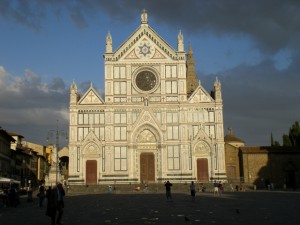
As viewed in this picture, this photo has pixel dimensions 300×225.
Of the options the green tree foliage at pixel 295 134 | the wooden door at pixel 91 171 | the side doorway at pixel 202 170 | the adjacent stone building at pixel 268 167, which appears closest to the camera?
the side doorway at pixel 202 170

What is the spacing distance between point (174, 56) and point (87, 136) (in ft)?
51.5

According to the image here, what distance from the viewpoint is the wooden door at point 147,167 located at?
5759cm

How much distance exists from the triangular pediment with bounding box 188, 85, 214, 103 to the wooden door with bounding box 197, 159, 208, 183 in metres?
7.88

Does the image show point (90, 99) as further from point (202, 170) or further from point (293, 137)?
point (293, 137)

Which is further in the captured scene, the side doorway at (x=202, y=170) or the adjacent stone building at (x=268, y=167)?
the adjacent stone building at (x=268, y=167)

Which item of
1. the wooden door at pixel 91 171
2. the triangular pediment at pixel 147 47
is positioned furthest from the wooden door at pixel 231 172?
the wooden door at pixel 91 171

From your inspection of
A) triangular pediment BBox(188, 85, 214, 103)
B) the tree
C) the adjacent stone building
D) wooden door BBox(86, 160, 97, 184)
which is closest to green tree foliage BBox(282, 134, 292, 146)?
the tree

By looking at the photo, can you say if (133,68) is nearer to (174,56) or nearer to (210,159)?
(174,56)

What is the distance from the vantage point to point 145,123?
5809 cm

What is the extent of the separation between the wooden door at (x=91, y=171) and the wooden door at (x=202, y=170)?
1327 centimetres

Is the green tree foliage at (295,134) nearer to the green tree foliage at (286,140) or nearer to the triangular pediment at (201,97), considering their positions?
the green tree foliage at (286,140)

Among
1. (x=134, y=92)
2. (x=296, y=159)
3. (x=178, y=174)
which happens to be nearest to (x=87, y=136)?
(x=134, y=92)

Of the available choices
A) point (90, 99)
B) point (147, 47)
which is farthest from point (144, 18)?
point (90, 99)

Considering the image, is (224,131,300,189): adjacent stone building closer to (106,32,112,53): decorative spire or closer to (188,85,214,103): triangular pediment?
(188,85,214,103): triangular pediment
